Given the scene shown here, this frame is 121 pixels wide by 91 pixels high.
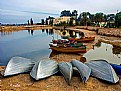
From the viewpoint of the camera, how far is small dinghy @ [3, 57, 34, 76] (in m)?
10.9

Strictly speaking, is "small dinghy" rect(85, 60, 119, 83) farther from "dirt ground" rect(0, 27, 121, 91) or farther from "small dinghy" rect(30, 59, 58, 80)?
"small dinghy" rect(30, 59, 58, 80)

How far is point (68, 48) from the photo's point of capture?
70.3 feet

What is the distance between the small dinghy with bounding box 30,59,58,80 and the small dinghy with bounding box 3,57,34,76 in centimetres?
88

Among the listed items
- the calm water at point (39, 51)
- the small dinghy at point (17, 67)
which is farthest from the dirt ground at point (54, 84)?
the calm water at point (39, 51)

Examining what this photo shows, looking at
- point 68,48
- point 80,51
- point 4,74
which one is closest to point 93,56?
point 80,51

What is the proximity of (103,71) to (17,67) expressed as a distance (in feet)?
18.8

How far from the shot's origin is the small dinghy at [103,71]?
9.80 meters

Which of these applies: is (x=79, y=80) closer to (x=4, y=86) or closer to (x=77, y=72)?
(x=77, y=72)

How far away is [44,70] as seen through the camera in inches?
417

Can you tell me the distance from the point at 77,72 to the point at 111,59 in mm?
10829

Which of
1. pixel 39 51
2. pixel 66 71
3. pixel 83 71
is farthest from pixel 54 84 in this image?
pixel 39 51

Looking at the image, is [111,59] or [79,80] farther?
[111,59]

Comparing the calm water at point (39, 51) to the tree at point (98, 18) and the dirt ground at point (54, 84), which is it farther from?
the tree at point (98, 18)

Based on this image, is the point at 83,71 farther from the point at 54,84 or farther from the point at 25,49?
the point at 25,49
